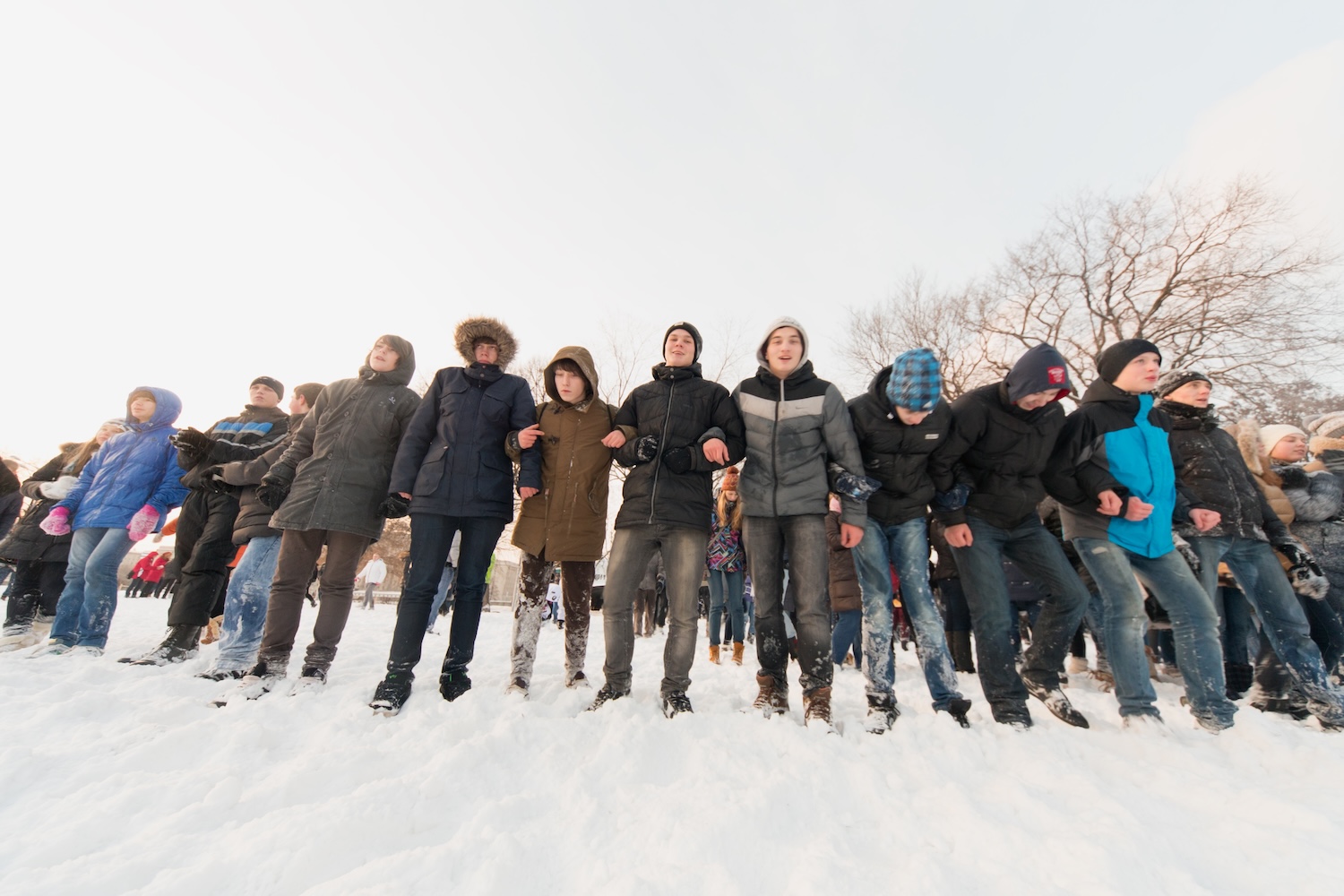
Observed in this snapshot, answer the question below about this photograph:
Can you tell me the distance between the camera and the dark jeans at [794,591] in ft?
10.9

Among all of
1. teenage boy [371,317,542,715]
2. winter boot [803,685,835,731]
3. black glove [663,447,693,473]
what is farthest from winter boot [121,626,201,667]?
winter boot [803,685,835,731]

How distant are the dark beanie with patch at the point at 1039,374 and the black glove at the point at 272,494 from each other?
4.54 meters

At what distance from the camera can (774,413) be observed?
373 cm

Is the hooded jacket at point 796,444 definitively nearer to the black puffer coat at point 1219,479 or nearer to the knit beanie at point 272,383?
the black puffer coat at point 1219,479

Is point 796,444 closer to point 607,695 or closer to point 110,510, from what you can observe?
point 607,695

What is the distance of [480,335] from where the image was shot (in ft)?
13.4

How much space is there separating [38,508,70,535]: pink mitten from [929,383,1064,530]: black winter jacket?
→ 6809mm

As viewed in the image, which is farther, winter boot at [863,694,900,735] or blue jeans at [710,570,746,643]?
blue jeans at [710,570,746,643]

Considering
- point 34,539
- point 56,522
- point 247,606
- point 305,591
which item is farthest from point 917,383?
point 34,539

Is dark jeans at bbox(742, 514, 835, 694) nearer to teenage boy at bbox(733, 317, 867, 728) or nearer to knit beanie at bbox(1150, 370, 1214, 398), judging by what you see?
teenage boy at bbox(733, 317, 867, 728)

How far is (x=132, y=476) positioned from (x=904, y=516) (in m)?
5.93

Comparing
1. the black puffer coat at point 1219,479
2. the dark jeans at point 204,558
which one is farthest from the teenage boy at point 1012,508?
the dark jeans at point 204,558

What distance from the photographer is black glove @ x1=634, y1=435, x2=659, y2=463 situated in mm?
3562

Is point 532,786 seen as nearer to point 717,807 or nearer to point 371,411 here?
point 717,807
